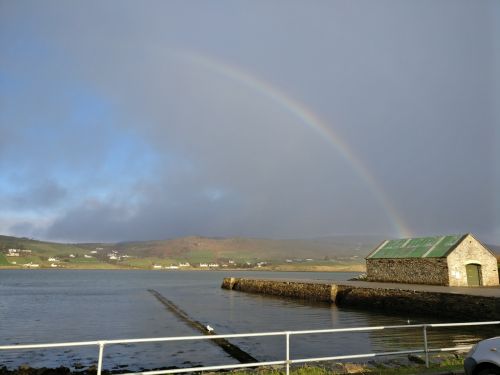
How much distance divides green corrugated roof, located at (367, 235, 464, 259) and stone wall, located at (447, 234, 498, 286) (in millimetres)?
847

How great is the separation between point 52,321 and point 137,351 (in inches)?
714

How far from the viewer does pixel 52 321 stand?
121ft

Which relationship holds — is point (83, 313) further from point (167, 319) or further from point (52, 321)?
point (167, 319)

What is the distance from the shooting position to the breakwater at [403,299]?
1164 inches

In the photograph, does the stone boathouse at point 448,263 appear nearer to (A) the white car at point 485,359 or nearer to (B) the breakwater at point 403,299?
(B) the breakwater at point 403,299

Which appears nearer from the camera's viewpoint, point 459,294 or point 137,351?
point 137,351

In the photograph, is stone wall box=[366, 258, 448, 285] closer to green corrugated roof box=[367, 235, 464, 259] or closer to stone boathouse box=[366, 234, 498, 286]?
stone boathouse box=[366, 234, 498, 286]

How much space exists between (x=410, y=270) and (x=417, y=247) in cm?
315

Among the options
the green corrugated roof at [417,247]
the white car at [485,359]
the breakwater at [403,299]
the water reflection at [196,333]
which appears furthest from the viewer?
the green corrugated roof at [417,247]

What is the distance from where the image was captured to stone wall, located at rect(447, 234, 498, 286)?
43.5 meters

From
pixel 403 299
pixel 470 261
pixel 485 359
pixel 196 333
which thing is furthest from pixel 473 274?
pixel 485 359

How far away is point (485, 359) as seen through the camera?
8.18 metres

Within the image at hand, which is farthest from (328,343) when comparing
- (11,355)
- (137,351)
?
(11,355)

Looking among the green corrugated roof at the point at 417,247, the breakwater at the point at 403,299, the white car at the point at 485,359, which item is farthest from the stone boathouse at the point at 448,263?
the white car at the point at 485,359
